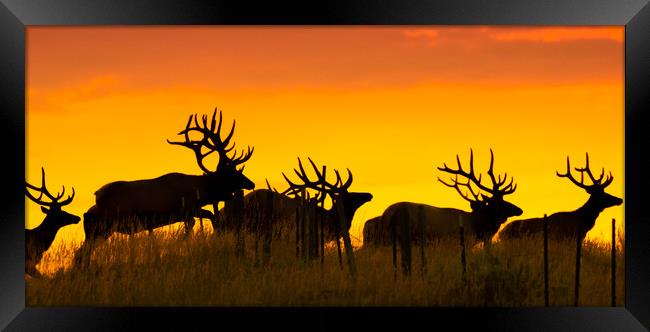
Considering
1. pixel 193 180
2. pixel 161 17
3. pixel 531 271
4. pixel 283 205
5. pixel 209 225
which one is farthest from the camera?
pixel 193 180

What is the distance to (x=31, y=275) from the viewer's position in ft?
25.2

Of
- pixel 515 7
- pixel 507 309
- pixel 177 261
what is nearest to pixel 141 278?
pixel 177 261

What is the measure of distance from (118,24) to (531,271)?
139 inches

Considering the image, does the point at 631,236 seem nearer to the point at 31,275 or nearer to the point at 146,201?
the point at 31,275

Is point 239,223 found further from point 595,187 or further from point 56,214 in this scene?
point 595,187

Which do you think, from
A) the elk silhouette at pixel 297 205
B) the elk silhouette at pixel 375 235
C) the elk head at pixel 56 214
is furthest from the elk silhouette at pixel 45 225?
the elk silhouette at pixel 375 235

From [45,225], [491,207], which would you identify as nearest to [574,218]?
[491,207]

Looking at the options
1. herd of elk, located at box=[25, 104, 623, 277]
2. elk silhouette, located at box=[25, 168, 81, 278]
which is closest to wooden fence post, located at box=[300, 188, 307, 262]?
herd of elk, located at box=[25, 104, 623, 277]

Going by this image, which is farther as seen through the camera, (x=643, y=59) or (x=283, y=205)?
(x=283, y=205)

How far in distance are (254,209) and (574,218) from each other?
163 inches

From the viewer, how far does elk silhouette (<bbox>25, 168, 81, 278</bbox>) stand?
7.82 meters

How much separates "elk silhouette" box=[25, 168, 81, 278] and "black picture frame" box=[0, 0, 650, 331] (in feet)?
3.22

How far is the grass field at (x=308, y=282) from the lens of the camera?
288 inches

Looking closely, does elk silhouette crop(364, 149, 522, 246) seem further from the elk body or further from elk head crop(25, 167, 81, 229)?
elk head crop(25, 167, 81, 229)
